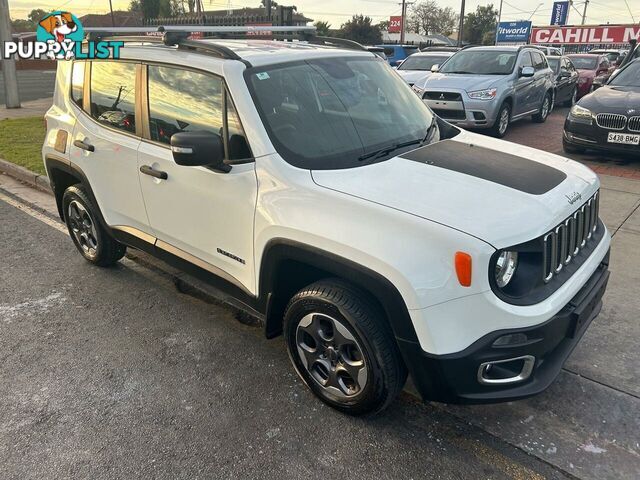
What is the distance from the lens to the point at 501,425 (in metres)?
2.77

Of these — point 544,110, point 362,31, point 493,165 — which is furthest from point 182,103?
point 362,31

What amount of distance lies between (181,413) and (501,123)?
8856 mm

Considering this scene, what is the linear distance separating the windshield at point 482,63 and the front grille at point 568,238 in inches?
321

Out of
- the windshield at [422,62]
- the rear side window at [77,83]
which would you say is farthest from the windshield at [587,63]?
the rear side window at [77,83]

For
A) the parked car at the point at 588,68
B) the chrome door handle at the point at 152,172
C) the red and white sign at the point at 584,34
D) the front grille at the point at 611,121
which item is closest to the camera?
the chrome door handle at the point at 152,172

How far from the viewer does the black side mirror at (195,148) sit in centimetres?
269

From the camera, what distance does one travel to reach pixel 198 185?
10.3 ft

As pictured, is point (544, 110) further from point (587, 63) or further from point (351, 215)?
point (351, 215)

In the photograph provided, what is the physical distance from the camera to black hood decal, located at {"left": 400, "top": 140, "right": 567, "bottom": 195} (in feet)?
8.99

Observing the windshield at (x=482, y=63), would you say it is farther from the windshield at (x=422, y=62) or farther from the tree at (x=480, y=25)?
the tree at (x=480, y=25)

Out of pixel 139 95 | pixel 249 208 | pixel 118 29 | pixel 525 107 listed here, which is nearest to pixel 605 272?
pixel 249 208

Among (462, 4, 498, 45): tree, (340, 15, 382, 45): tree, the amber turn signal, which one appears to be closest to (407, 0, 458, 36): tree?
(462, 4, 498, 45): tree

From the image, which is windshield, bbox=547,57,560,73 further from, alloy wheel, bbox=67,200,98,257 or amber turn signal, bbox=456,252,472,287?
amber turn signal, bbox=456,252,472,287

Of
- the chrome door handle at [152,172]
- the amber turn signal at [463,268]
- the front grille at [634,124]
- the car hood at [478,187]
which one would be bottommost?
the front grille at [634,124]
